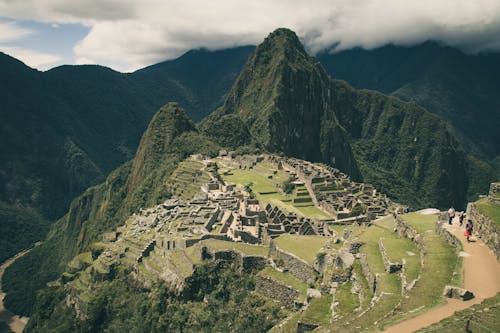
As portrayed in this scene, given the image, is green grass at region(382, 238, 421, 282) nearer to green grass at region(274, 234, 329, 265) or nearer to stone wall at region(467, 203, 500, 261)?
stone wall at region(467, 203, 500, 261)

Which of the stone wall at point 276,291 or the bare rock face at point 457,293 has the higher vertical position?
the bare rock face at point 457,293

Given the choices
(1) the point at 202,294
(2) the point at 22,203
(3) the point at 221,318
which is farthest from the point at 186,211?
(2) the point at 22,203

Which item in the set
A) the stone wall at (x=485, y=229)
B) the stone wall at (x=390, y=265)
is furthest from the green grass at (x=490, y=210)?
the stone wall at (x=390, y=265)

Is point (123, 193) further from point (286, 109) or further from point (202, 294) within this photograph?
point (202, 294)

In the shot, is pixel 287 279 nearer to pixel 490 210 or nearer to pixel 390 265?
pixel 390 265

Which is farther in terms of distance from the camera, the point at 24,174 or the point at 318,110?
the point at 24,174

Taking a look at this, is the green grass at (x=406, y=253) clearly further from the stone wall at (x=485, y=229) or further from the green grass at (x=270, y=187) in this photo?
the green grass at (x=270, y=187)
